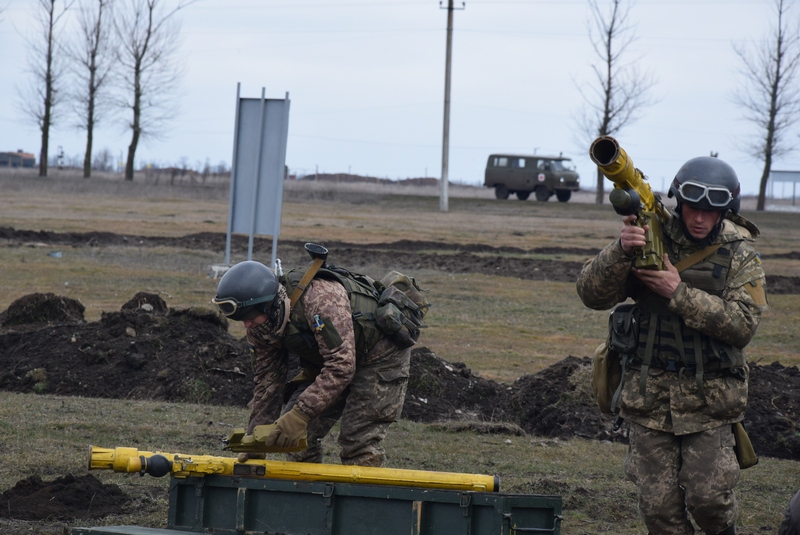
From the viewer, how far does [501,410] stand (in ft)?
30.0

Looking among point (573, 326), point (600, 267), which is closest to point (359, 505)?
point (600, 267)

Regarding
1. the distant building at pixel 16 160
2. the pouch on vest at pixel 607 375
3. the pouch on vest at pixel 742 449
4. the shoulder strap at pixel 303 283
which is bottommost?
the pouch on vest at pixel 742 449

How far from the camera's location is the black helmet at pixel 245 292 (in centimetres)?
482

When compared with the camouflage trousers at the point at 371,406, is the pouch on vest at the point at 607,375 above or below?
above

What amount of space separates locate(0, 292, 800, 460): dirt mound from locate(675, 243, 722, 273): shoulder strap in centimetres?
393

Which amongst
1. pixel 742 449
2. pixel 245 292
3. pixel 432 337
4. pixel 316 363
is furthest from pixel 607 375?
pixel 432 337

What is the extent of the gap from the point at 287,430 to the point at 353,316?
84cm

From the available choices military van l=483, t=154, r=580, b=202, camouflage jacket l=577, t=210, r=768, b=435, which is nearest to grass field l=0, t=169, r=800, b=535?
camouflage jacket l=577, t=210, r=768, b=435

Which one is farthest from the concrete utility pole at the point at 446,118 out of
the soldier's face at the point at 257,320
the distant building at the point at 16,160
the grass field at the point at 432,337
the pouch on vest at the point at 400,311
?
the distant building at the point at 16,160

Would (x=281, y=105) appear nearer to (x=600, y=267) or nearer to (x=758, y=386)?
(x=758, y=386)

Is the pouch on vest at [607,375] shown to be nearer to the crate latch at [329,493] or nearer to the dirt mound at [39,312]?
the crate latch at [329,493]

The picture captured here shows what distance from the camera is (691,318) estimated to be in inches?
175

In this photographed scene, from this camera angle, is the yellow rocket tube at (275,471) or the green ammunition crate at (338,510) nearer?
the green ammunition crate at (338,510)

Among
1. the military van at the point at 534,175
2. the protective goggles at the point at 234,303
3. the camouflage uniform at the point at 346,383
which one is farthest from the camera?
the military van at the point at 534,175
